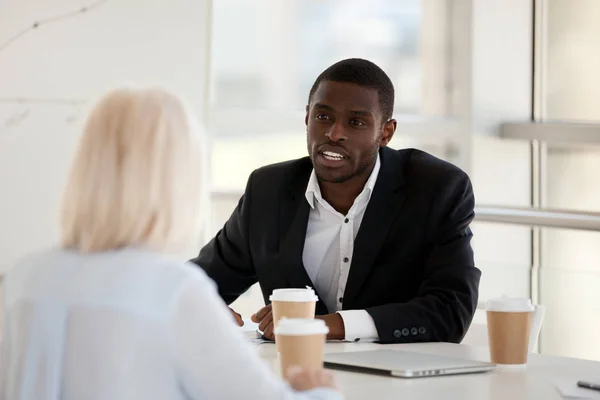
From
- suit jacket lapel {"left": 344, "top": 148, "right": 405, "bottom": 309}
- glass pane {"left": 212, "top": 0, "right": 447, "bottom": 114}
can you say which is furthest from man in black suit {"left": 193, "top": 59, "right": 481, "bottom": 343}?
glass pane {"left": 212, "top": 0, "right": 447, "bottom": 114}

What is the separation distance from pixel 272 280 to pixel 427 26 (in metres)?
2.62

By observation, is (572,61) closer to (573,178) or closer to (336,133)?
(573,178)

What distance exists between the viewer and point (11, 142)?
11.7ft

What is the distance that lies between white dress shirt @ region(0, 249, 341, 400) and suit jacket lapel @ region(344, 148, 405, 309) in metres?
1.14

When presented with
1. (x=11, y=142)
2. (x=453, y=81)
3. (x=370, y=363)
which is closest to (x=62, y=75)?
(x=11, y=142)

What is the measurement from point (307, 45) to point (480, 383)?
10.3 feet

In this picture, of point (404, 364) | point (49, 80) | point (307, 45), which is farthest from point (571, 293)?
point (404, 364)

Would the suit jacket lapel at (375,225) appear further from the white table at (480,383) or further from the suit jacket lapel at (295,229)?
the white table at (480,383)

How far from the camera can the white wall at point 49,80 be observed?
356cm

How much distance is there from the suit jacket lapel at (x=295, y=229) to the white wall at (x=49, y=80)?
3.81 ft

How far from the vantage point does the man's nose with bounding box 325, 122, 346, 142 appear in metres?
2.44

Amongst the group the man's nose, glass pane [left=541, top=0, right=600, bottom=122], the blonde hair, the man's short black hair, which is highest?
glass pane [left=541, top=0, right=600, bottom=122]

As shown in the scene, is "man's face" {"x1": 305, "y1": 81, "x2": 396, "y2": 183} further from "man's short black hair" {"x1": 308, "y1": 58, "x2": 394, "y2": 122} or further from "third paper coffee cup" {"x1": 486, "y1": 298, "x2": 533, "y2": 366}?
"third paper coffee cup" {"x1": 486, "y1": 298, "x2": 533, "y2": 366}

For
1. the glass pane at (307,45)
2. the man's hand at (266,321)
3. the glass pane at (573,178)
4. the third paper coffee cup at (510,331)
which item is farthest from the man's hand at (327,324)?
the glass pane at (573,178)
